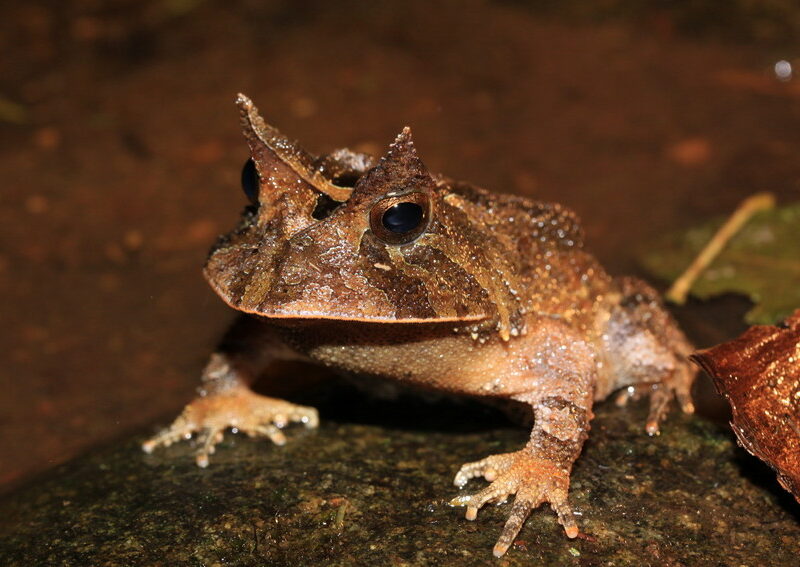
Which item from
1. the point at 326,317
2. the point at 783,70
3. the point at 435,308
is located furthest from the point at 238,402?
the point at 783,70

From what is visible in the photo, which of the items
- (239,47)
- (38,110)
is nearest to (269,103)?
(239,47)

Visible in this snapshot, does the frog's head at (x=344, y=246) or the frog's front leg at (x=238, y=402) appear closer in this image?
the frog's head at (x=344, y=246)

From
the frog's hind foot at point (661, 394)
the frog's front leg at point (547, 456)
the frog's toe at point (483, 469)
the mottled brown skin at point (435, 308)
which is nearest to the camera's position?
the mottled brown skin at point (435, 308)

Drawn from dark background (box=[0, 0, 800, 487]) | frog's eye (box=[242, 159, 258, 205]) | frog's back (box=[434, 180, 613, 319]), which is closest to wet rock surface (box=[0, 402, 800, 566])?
frog's back (box=[434, 180, 613, 319])

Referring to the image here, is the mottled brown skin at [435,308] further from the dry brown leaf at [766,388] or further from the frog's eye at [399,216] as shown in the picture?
the dry brown leaf at [766,388]

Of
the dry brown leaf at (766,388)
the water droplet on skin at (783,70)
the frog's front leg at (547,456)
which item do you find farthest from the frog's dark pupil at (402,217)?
the water droplet on skin at (783,70)

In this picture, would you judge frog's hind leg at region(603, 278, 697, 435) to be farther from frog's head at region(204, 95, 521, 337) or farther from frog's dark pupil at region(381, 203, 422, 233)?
frog's dark pupil at region(381, 203, 422, 233)

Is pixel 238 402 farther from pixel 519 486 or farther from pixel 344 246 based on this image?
pixel 519 486
